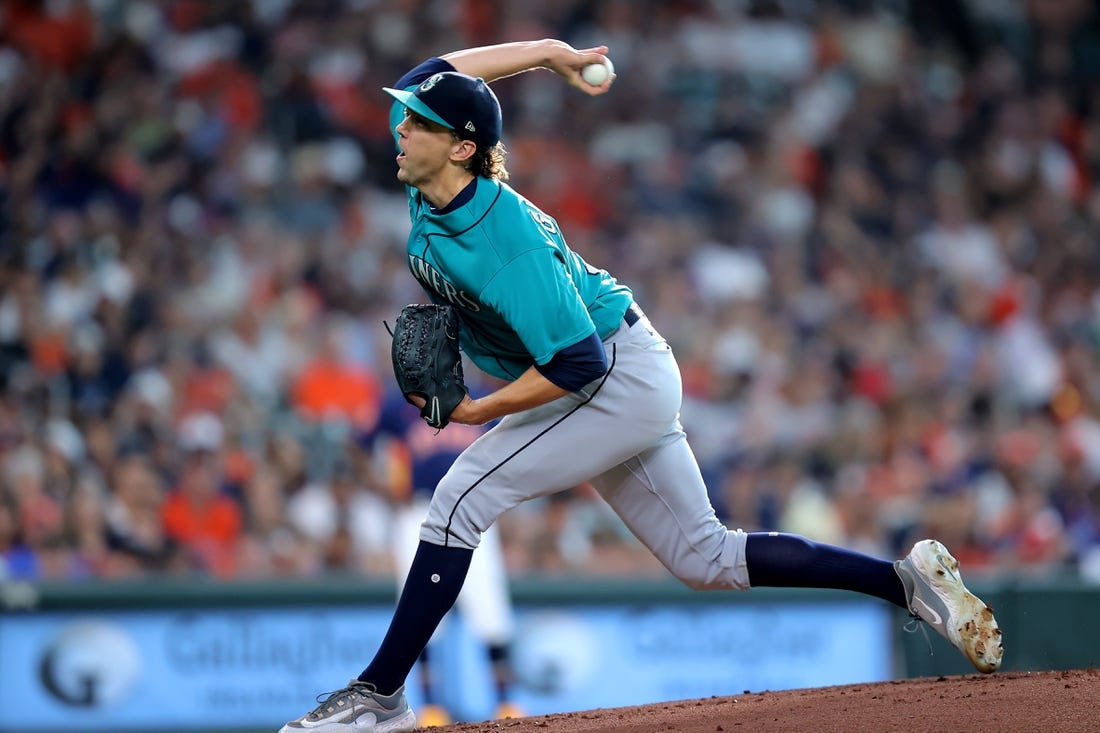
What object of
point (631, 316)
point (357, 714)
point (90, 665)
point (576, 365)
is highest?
point (631, 316)

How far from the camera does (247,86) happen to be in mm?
10805

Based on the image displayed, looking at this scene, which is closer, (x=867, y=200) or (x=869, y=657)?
(x=869, y=657)

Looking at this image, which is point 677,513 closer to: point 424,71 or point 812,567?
point 812,567

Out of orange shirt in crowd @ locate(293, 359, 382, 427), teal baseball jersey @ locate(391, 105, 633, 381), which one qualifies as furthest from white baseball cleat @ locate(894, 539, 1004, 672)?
orange shirt in crowd @ locate(293, 359, 382, 427)

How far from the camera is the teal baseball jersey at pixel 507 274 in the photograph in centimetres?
358

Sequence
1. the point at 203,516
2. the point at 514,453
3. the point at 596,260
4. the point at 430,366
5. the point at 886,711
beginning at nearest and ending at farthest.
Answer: the point at 430,366, the point at 514,453, the point at 886,711, the point at 203,516, the point at 596,260

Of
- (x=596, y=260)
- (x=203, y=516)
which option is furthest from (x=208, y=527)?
(x=596, y=260)

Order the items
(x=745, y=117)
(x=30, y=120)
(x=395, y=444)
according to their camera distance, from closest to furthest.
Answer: (x=395, y=444) < (x=30, y=120) < (x=745, y=117)

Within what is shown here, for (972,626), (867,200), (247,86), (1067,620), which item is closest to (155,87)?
(247,86)

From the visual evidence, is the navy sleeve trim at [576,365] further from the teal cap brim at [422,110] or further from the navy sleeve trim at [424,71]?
the navy sleeve trim at [424,71]

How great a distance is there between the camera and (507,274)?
11.8 feet

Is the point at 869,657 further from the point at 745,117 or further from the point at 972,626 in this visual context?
the point at 745,117

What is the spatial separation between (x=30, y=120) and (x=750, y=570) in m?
7.69

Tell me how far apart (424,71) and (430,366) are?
874mm
